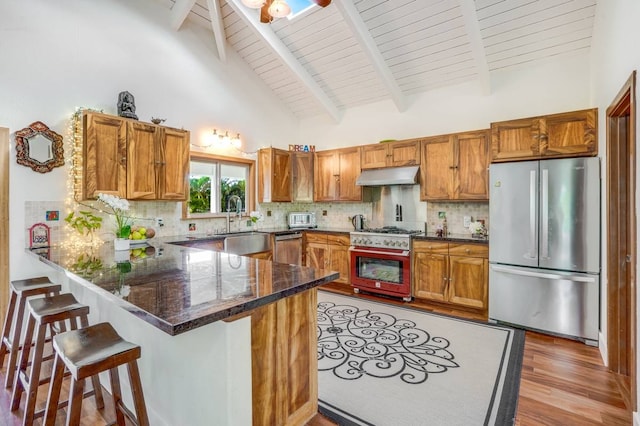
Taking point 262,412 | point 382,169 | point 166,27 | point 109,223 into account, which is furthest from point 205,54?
point 262,412

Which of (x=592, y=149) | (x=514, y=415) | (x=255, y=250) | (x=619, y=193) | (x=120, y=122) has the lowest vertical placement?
(x=514, y=415)

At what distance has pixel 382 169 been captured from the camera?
15.8 feet

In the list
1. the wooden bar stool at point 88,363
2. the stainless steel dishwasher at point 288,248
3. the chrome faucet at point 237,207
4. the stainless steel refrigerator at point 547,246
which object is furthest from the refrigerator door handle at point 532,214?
the chrome faucet at point 237,207

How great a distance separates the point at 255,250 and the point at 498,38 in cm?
414

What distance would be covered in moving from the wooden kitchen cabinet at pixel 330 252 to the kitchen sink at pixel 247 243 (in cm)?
82

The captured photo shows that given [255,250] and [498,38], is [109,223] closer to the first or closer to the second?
[255,250]

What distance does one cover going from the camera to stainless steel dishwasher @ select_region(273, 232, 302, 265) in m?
4.86

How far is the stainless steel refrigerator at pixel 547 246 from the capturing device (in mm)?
2980

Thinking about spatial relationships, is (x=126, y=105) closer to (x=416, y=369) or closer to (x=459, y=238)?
(x=416, y=369)

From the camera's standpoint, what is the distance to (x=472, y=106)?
14.5 feet

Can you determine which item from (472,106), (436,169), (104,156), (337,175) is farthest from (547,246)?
(104,156)

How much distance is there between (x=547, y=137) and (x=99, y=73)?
16.3 feet

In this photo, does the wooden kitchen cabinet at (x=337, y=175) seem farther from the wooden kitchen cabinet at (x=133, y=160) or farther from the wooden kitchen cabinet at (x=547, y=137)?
the wooden kitchen cabinet at (x=133, y=160)

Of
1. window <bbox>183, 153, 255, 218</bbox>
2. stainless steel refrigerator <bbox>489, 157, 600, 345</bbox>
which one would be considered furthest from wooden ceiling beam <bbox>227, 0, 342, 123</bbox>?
stainless steel refrigerator <bbox>489, 157, 600, 345</bbox>
